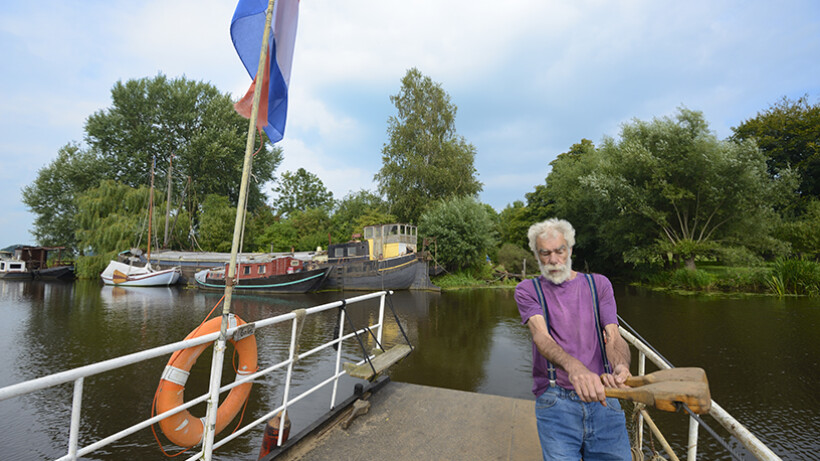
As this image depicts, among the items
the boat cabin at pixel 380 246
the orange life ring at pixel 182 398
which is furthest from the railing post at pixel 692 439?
the boat cabin at pixel 380 246

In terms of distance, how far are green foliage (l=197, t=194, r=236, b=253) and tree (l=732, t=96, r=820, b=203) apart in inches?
1458

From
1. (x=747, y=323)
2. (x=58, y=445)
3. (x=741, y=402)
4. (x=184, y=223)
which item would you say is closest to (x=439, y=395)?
(x=58, y=445)

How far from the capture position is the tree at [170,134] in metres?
33.0

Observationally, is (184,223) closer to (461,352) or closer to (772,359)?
(461,352)

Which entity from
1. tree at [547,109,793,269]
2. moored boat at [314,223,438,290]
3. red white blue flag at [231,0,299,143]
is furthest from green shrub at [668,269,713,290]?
red white blue flag at [231,0,299,143]

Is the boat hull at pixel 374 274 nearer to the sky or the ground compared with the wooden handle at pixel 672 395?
nearer to the ground

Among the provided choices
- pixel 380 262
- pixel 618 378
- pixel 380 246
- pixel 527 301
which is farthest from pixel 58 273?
pixel 618 378

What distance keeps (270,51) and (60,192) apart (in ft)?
136

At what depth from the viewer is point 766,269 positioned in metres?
16.9

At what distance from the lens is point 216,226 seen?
30.7 m

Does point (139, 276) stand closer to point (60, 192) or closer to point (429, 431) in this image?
point (60, 192)

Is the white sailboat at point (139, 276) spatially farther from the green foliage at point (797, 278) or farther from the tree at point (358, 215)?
the green foliage at point (797, 278)

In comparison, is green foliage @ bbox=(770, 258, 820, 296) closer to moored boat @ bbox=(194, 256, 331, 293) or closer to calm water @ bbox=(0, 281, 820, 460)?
calm water @ bbox=(0, 281, 820, 460)

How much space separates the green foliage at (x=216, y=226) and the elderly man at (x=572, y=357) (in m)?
31.7
